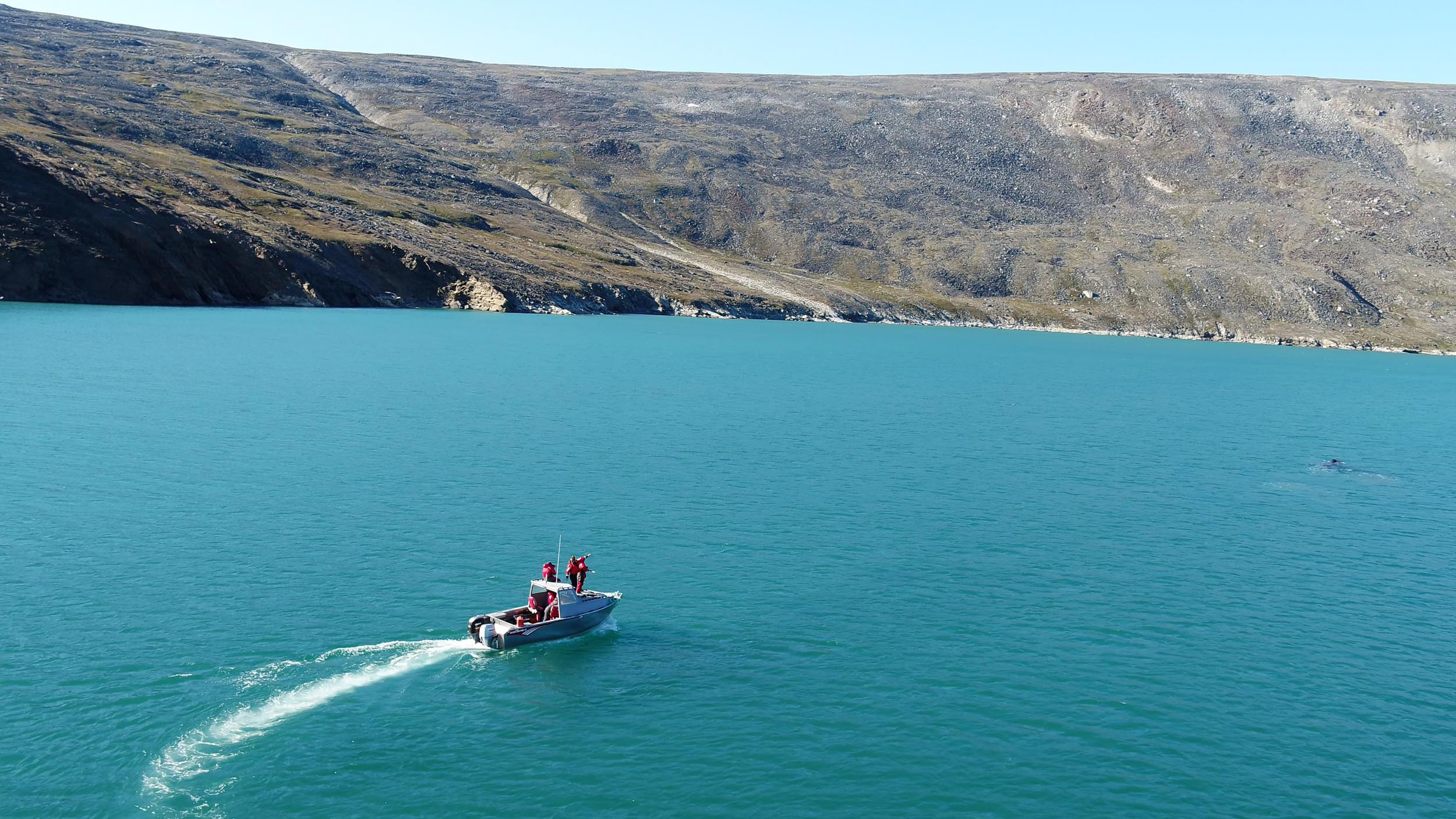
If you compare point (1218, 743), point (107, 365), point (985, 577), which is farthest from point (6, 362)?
point (1218, 743)

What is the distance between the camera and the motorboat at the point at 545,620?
36.3 m

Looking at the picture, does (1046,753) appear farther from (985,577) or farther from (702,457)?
(702,457)

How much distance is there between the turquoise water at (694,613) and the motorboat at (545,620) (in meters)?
0.70

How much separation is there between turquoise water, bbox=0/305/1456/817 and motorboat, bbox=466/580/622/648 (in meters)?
0.70

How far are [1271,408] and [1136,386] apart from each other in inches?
691

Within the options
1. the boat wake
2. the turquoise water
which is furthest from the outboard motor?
the turquoise water

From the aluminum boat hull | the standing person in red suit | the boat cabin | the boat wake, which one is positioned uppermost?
the standing person in red suit

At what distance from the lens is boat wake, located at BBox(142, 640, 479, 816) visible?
26.2m

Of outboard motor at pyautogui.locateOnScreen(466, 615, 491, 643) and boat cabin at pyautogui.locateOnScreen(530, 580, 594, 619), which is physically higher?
boat cabin at pyautogui.locateOnScreen(530, 580, 594, 619)

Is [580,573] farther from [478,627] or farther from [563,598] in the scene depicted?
[478,627]

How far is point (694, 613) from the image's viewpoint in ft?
132

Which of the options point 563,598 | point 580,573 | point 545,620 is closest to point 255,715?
point 545,620

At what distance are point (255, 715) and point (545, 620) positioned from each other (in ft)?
33.2

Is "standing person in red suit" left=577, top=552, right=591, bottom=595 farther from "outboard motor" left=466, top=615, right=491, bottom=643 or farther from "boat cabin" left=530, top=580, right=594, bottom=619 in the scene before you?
"outboard motor" left=466, top=615, right=491, bottom=643
